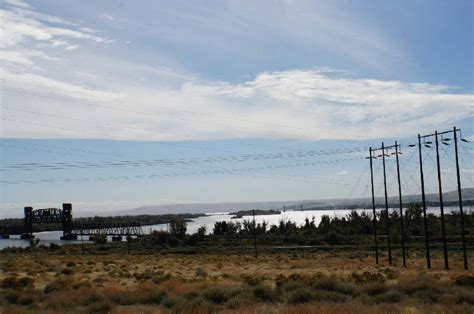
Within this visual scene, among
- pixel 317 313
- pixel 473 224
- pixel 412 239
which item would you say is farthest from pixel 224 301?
pixel 473 224

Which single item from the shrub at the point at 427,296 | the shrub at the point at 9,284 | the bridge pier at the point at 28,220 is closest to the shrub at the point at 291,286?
the shrub at the point at 427,296

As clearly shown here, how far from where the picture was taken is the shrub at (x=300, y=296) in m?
21.3

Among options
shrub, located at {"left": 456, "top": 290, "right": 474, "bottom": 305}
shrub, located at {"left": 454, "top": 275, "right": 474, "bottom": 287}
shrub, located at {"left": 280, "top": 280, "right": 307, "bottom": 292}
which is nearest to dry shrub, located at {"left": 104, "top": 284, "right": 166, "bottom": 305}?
shrub, located at {"left": 280, "top": 280, "right": 307, "bottom": 292}

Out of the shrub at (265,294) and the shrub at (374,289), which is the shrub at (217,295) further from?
the shrub at (374,289)

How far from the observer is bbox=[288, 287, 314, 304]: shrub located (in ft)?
70.0

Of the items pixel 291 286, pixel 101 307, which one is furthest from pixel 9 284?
pixel 291 286

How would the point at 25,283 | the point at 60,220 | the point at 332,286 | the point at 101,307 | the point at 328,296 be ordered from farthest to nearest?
the point at 60,220 → the point at 25,283 → the point at 332,286 → the point at 328,296 → the point at 101,307

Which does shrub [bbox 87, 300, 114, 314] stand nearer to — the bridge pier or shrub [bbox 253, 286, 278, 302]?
shrub [bbox 253, 286, 278, 302]

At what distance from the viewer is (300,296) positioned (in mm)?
21672

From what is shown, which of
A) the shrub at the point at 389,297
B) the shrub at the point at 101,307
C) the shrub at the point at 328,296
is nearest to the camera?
the shrub at the point at 101,307

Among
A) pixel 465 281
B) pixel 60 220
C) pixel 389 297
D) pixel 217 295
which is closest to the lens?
pixel 389 297

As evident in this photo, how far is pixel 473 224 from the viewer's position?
110062mm

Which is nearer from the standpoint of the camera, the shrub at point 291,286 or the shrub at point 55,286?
the shrub at point 291,286

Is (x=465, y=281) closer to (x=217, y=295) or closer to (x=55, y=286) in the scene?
(x=217, y=295)
